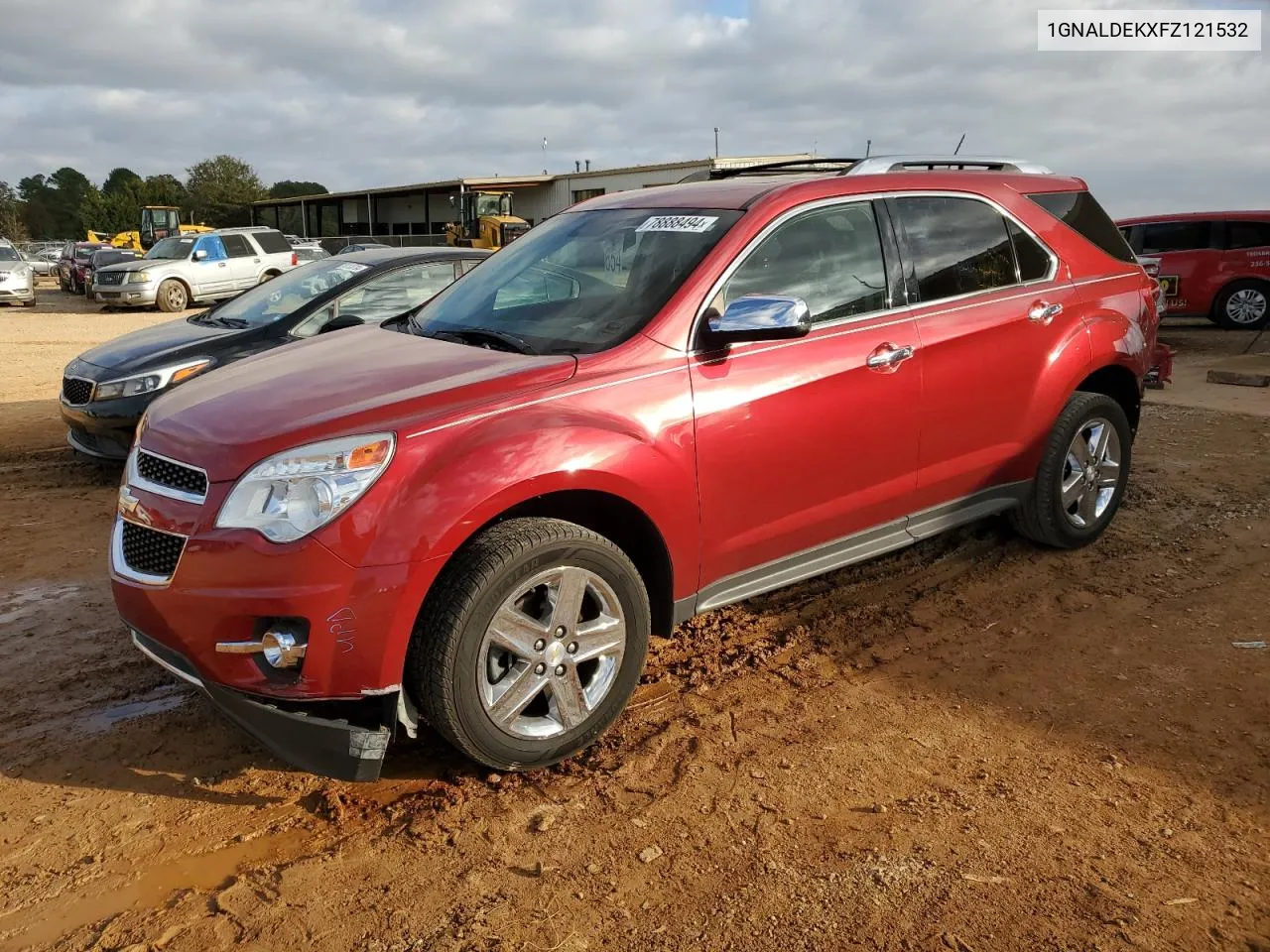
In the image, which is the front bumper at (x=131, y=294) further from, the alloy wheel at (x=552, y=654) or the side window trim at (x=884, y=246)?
the alloy wheel at (x=552, y=654)

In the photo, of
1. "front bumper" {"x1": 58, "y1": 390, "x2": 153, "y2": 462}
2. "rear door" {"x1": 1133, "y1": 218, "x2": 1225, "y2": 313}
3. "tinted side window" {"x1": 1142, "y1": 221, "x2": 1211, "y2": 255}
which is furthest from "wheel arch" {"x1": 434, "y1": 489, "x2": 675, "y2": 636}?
"tinted side window" {"x1": 1142, "y1": 221, "x2": 1211, "y2": 255}

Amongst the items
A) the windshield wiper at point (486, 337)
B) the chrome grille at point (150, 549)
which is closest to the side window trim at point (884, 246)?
the windshield wiper at point (486, 337)

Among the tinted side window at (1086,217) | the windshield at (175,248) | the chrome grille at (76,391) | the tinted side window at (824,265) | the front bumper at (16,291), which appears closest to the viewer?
the tinted side window at (824,265)

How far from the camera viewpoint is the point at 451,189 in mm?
43281

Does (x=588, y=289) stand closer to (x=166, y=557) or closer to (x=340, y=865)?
(x=166, y=557)

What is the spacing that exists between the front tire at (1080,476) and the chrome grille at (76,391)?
19.4 ft

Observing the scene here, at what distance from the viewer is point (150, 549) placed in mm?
2998

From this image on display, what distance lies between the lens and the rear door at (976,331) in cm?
411

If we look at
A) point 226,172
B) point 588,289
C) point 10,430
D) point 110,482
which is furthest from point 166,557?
point 226,172

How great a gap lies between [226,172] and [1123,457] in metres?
95.2

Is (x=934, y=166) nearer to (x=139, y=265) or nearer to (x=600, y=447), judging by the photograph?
(x=600, y=447)

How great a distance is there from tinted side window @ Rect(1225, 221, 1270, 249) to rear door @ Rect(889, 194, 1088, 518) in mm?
13414

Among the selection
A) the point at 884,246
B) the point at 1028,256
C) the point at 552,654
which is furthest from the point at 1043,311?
the point at 552,654

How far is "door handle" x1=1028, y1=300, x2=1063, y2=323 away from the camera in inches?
176
